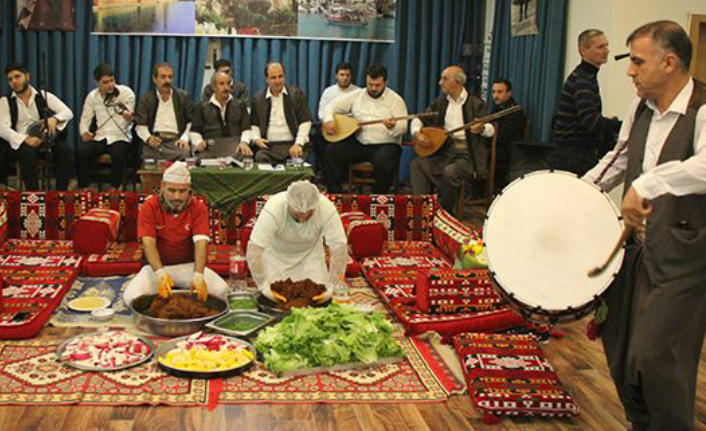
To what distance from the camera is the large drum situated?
3127 mm

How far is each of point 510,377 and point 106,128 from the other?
17.4 feet

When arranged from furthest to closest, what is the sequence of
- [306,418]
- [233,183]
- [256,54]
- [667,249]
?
[256,54] < [233,183] < [306,418] < [667,249]

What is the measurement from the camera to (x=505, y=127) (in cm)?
841

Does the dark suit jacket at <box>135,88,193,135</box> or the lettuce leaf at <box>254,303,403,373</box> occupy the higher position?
the dark suit jacket at <box>135,88,193,135</box>

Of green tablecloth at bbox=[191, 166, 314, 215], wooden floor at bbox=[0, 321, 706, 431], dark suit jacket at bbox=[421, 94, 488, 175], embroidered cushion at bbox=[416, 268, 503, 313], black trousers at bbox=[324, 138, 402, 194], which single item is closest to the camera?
wooden floor at bbox=[0, 321, 706, 431]

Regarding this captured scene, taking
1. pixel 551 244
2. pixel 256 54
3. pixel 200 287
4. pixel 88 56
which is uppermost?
pixel 256 54

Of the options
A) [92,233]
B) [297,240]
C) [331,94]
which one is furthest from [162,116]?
[297,240]

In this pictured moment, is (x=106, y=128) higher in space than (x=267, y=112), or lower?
lower

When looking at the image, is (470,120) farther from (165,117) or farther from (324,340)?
(324,340)

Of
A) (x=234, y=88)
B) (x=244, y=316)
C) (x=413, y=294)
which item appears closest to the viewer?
(x=244, y=316)

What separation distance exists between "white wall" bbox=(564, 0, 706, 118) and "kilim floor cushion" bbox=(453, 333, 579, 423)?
3513 mm

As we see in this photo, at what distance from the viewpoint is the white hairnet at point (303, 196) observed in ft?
16.0

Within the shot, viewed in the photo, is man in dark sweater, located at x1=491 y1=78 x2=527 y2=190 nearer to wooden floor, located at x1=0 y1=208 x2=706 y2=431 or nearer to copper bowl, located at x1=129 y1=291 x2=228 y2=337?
copper bowl, located at x1=129 y1=291 x2=228 y2=337

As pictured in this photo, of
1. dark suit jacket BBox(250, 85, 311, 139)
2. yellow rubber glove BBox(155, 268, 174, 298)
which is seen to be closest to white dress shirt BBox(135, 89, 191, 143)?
dark suit jacket BBox(250, 85, 311, 139)
